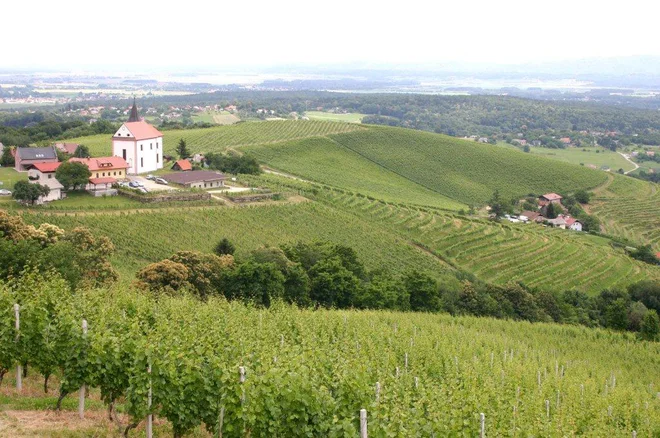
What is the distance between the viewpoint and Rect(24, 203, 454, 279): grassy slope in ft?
123

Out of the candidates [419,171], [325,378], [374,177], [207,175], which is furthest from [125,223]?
[419,171]

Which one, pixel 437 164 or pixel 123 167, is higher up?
pixel 123 167

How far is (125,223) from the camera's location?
39719mm

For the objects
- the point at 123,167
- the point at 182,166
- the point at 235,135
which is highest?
the point at 235,135

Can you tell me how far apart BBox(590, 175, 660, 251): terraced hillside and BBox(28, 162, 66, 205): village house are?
53.9 metres

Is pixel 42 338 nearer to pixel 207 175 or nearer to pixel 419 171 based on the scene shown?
pixel 207 175

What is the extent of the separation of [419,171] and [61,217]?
58.4 meters

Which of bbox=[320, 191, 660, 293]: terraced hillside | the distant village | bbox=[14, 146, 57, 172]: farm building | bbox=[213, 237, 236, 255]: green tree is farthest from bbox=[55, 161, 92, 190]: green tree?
bbox=[320, 191, 660, 293]: terraced hillside

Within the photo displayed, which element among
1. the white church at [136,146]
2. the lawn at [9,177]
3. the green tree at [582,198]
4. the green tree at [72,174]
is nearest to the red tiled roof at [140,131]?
the white church at [136,146]

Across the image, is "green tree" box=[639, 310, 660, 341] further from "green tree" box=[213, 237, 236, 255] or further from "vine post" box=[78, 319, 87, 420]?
"vine post" box=[78, 319, 87, 420]

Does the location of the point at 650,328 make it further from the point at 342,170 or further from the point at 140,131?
the point at 342,170

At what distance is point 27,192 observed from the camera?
39875 mm

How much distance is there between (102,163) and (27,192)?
7608 mm

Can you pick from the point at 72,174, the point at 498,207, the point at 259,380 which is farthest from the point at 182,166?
the point at 259,380
